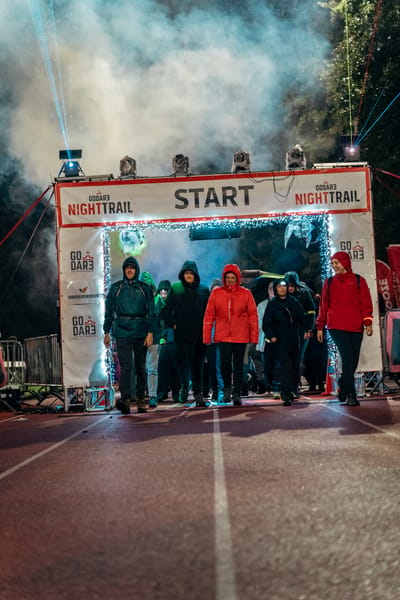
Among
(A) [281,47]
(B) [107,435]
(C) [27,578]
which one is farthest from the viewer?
(A) [281,47]

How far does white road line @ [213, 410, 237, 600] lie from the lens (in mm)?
2922

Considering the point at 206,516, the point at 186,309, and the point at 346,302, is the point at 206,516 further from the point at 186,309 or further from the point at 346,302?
the point at 186,309

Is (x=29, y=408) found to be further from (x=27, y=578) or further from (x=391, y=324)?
(x=27, y=578)

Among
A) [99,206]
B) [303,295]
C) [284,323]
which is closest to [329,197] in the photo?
[303,295]

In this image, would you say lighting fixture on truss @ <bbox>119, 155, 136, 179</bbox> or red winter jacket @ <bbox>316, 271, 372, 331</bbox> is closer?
red winter jacket @ <bbox>316, 271, 372, 331</bbox>

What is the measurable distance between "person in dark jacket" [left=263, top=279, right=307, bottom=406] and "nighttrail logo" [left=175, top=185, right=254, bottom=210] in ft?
5.15

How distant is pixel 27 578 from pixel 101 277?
30.6 ft

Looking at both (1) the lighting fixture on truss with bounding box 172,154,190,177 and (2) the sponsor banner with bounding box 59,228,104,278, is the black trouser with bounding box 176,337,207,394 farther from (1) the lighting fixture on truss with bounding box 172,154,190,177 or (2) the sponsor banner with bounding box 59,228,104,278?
(1) the lighting fixture on truss with bounding box 172,154,190,177

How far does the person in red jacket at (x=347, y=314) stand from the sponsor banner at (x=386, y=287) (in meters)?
3.45

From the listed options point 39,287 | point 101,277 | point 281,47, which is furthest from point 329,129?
point 101,277

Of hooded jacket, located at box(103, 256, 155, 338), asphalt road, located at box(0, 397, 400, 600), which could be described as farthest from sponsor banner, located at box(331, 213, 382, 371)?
asphalt road, located at box(0, 397, 400, 600)

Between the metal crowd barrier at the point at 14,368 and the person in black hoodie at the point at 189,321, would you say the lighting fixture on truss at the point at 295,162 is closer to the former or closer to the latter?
the person in black hoodie at the point at 189,321

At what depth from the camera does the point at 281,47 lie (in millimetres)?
31656

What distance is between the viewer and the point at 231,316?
1098 cm
